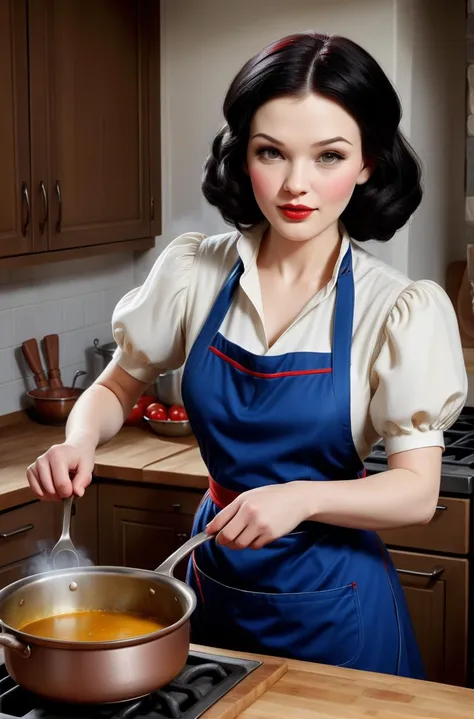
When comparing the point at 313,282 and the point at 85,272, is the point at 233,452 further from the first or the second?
the point at 85,272

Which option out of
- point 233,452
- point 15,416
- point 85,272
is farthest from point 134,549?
point 233,452

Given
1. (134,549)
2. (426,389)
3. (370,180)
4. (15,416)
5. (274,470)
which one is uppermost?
(370,180)

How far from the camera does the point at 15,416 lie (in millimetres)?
3461

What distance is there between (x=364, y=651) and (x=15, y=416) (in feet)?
6.33

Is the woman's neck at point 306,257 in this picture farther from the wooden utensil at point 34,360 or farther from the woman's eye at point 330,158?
the wooden utensil at point 34,360

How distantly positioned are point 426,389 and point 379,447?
1.39 meters

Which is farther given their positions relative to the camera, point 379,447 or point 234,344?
point 379,447

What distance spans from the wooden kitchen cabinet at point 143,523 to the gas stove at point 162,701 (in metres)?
1.46

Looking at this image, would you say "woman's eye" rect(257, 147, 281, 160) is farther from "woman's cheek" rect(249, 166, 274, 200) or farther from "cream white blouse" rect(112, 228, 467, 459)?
"cream white blouse" rect(112, 228, 467, 459)

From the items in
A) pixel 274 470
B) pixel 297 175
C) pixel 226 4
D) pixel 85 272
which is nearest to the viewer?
pixel 297 175

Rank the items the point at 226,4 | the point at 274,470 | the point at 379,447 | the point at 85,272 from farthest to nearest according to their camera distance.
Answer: the point at 85,272
the point at 226,4
the point at 379,447
the point at 274,470

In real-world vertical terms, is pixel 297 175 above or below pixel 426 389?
above

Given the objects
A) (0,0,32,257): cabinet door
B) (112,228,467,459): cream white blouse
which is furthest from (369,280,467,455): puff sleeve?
(0,0,32,257): cabinet door

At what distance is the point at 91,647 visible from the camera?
49.8 inches
